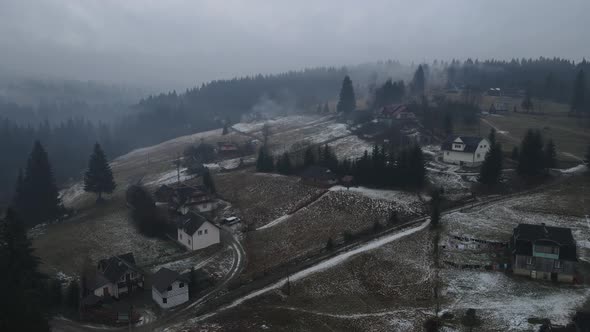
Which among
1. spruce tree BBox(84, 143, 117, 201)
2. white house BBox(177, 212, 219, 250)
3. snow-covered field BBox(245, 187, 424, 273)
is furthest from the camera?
spruce tree BBox(84, 143, 117, 201)

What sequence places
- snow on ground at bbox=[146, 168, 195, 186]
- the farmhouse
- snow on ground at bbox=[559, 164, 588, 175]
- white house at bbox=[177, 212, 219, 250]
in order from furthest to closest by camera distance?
snow on ground at bbox=[146, 168, 195, 186], the farmhouse, snow on ground at bbox=[559, 164, 588, 175], white house at bbox=[177, 212, 219, 250]

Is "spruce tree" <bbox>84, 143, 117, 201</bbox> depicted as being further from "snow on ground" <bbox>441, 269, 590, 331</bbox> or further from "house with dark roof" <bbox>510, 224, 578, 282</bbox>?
"house with dark roof" <bbox>510, 224, 578, 282</bbox>

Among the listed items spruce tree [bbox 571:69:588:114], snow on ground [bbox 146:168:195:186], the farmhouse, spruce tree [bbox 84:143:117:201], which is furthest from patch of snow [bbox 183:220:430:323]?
spruce tree [bbox 571:69:588:114]

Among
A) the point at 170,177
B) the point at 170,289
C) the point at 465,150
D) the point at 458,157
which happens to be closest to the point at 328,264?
the point at 170,289

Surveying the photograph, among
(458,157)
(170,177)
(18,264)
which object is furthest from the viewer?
(170,177)

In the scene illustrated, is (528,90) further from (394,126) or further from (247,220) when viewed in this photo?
(247,220)

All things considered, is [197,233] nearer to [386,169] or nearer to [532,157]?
[386,169]

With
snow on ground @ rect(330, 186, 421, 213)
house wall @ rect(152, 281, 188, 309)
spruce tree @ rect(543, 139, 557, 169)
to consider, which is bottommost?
house wall @ rect(152, 281, 188, 309)

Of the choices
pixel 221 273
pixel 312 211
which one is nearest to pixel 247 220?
pixel 312 211
